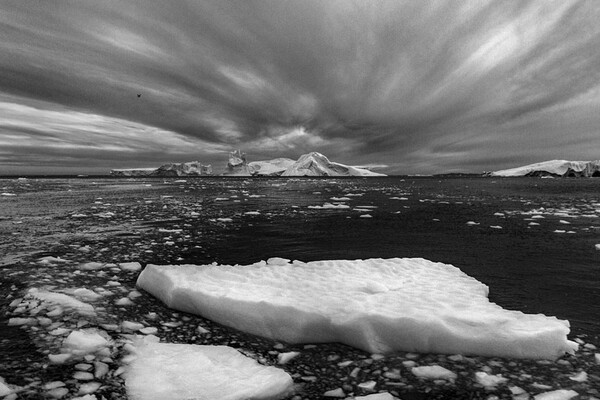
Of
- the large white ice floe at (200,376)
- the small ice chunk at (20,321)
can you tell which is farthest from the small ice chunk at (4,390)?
the small ice chunk at (20,321)

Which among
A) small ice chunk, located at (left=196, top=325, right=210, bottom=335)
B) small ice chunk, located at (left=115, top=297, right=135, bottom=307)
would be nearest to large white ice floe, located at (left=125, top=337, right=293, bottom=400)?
small ice chunk, located at (left=196, top=325, right=210, bottom=335)

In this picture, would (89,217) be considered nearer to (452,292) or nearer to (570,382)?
(452,292)

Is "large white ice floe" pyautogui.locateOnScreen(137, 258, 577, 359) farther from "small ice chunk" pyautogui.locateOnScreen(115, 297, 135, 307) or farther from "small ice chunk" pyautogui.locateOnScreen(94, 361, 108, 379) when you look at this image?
"small ice chunk" pyautogui.locateOnScreen(94, 361, 108, 379)

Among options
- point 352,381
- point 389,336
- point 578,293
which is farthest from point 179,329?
point 578,293

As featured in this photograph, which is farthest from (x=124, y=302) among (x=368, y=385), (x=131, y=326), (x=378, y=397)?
(x=378, y=397)

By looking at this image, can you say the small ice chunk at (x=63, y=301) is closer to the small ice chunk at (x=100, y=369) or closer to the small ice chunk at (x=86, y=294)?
the small ice chunk at (x=86, y=294)
